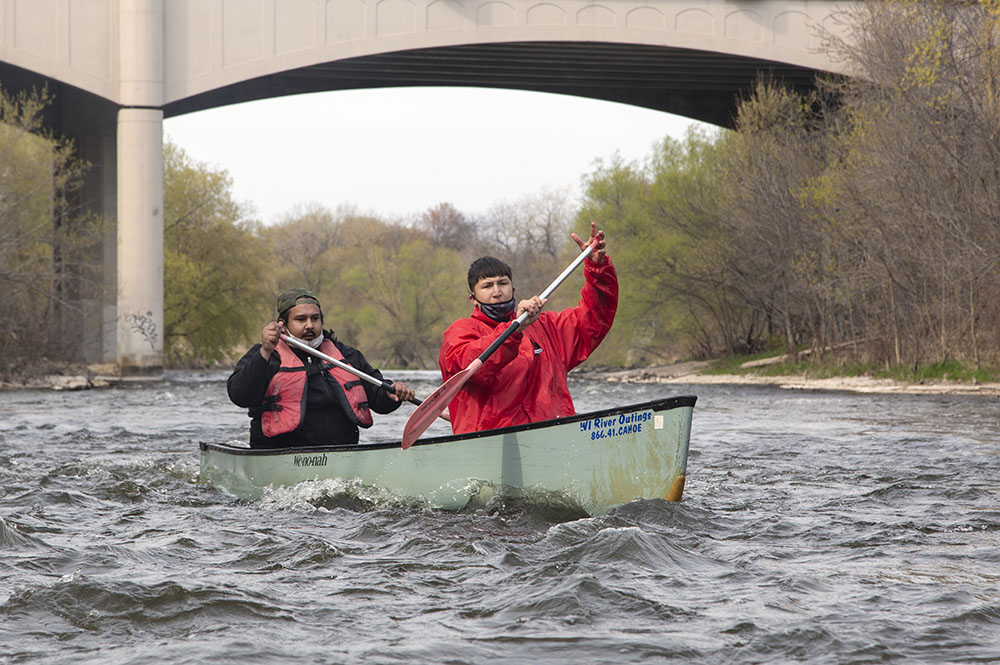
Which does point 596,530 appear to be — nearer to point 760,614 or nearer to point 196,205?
point 760,614

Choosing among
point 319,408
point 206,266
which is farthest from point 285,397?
point 206,266

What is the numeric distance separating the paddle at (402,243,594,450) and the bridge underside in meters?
21.4

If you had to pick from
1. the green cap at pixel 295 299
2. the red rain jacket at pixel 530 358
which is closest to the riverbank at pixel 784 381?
the red rain jacket at pixel 530 358

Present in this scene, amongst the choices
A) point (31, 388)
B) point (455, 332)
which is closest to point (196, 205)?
point (31, 388)

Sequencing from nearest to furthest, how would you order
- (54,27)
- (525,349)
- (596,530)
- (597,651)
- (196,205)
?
(597,651) < (596,530) < (525,349) < (54,27) < (196,205)

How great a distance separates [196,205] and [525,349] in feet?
99.8

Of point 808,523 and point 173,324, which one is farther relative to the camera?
point 173,324

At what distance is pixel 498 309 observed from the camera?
20.9 feet

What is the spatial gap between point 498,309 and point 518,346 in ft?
1.03

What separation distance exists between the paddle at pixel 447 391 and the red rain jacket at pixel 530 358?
87mm

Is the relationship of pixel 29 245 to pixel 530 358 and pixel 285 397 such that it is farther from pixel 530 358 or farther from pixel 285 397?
pixel 530 358

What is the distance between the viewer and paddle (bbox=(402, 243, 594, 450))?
603cm

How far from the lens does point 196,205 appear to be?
35125 mm

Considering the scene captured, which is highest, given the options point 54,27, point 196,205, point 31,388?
point 54,27
